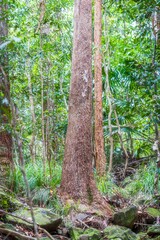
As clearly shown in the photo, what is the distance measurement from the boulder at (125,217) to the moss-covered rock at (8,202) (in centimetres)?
149

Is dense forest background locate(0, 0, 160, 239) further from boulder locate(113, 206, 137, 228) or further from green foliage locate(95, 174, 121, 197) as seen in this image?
boulder locate(113, 206, 137, 228)

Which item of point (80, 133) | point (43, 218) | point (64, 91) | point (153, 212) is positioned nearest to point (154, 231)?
point (153, 212)

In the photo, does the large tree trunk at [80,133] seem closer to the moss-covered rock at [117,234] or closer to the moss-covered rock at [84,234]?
the moss-covered rock at [117,234]

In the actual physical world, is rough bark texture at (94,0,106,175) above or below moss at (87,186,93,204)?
above

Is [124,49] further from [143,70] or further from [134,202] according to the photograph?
[134,202]

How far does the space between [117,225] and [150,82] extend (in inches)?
90.9

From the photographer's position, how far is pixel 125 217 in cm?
510

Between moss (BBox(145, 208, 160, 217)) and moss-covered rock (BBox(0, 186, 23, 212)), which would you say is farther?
moss (BBox(145, 208, 160, 217))

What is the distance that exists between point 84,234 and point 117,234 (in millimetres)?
465

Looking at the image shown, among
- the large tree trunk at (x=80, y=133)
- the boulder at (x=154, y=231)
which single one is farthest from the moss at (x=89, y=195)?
the boulder at (x=154, y=231)

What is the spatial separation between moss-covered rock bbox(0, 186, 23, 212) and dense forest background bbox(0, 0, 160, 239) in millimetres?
381

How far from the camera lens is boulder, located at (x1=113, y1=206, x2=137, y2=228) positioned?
5.09 m

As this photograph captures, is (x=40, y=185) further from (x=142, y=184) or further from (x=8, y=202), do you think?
(x=142, y=184)

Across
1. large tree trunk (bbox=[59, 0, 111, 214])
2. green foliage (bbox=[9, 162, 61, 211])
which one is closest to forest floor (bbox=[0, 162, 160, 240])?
green foliage (bbox=[9, 162, 61, 211])
